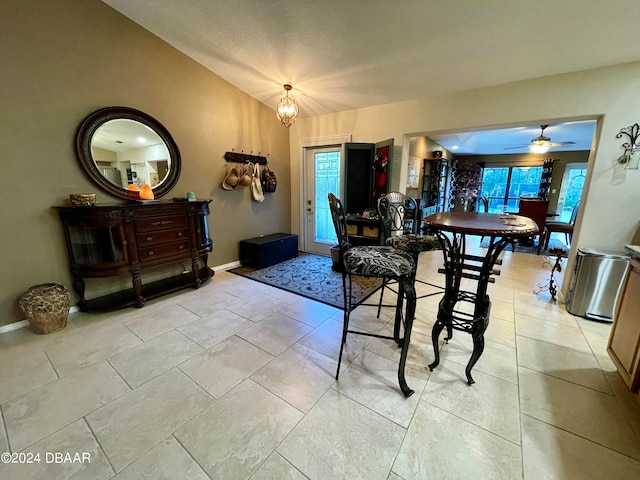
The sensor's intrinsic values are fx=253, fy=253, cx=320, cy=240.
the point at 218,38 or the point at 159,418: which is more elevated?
the point at 218,38

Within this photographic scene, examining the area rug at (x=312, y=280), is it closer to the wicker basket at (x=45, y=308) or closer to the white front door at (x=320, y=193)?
the white front door at (x=320, y=193)

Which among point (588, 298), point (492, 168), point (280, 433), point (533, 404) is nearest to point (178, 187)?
point (280, 433)

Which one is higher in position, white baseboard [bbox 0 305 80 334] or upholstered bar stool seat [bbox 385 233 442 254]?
upholstered bar stool seat [bbox 385 233 442 254]

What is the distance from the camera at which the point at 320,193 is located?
470 cm

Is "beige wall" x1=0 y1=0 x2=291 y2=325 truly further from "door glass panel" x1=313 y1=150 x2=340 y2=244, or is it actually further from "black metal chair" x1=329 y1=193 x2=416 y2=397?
"black metal chair" x1=329 y1=193 x2=416 y2=397

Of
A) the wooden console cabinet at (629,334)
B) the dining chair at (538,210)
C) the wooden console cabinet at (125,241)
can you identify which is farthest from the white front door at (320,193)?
the dining chair at (538,210)

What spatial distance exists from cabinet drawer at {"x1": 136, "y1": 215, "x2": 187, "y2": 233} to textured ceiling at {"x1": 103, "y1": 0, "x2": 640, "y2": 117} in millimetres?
2055

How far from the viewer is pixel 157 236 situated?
2.79 meters

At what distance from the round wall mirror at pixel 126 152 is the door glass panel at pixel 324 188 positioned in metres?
2.28

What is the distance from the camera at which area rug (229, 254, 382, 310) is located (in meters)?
2.97

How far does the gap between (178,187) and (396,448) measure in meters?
3.47

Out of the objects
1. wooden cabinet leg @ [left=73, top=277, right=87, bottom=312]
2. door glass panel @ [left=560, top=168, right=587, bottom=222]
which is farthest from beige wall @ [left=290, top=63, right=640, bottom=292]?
door glass panel @ [left=560, top=168, right=587, bottom=222]

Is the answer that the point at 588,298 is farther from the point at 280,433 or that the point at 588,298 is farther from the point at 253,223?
the point at 253,223

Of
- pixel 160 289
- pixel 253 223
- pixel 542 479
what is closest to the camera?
pixel 542 479
